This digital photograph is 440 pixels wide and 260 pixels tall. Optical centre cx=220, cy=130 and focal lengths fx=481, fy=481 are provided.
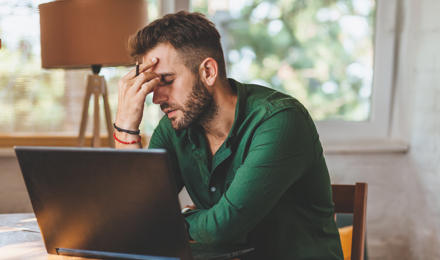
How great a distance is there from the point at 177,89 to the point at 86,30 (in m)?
0.61

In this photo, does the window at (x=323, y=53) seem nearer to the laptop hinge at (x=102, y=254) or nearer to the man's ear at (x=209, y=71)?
the man's ear at (x=209, y=71)

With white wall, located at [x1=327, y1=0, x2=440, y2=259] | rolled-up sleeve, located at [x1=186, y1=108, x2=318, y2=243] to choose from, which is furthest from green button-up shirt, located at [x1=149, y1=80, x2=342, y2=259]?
white wall, located at [x1=327, y1=0, x2=440, y2=259]

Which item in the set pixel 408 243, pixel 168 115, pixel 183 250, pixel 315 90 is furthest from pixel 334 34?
pixel 183 250

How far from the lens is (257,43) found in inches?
97.0

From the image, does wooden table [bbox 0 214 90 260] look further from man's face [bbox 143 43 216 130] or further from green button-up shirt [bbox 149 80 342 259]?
man's face [bbox 143 43 216 130]

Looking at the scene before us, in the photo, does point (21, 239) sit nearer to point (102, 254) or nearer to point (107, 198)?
point (102, 254)

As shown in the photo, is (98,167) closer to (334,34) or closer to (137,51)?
(137,51)

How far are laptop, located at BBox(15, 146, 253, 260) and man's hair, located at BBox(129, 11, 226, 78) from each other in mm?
523

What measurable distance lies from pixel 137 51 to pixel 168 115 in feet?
0.66

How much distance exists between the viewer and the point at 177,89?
133 cm

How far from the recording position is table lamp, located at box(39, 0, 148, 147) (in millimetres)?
1736

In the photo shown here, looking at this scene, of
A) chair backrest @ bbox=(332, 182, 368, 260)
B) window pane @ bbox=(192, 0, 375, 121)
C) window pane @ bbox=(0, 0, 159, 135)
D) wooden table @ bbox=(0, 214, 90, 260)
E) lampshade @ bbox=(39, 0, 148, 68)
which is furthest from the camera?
window pane @ bbox=(192, 0, 375, 121)

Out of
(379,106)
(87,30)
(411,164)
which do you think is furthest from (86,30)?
(411,164)

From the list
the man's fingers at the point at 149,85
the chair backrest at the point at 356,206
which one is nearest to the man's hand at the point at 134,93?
the man's fingers at the point at 149,85
